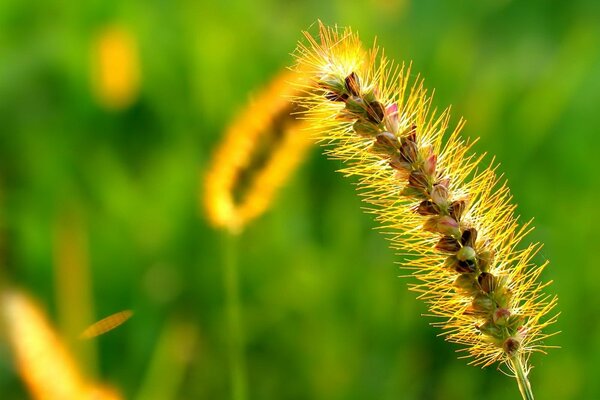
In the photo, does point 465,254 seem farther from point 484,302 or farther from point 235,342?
point 235,342

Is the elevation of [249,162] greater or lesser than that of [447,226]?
lesser

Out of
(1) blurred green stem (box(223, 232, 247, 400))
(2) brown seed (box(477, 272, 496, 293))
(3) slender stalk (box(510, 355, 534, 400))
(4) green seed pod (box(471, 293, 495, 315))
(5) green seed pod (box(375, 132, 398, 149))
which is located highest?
(5) green seed pod (box(375, 132, 398, 149))

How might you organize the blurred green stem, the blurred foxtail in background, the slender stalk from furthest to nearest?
the blurred foxtail in background
the blurred green stem
the slender stalk

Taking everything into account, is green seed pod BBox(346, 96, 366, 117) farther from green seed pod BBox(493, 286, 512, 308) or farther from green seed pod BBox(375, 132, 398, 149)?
green seed pod BBox(493, 286, 512, 308)

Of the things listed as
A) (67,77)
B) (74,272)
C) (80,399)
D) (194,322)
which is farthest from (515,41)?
(80,399)

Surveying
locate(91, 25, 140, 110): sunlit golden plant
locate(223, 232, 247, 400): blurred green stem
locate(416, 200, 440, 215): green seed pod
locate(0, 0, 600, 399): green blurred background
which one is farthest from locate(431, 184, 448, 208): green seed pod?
locate(91, 25, 140, 110): sunlit golden plant

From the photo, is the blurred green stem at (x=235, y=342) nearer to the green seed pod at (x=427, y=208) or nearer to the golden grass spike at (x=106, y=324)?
the golden grass spike at (x=106, y=324)

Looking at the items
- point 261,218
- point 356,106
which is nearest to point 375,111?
point 356,106
